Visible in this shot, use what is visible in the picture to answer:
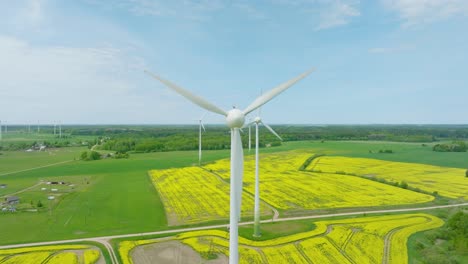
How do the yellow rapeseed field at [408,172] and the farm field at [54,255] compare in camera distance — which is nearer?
the farm field at [54,255]

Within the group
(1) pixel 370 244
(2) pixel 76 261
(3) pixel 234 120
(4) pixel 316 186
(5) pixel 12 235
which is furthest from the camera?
(4) pixel 316 186

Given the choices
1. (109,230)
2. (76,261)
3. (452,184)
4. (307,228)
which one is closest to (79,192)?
(109,230)

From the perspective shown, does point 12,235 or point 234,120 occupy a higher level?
point 234,120

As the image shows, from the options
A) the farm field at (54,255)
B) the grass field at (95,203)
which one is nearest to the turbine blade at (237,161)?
the farm field at (54,255)

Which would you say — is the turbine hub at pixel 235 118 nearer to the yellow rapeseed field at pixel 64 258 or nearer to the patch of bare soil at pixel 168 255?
the patch of bare soil at pixel 168 255

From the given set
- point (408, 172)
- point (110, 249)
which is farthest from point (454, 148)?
point (110, 249)

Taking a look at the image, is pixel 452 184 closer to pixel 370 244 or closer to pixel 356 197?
pixel 356 197
